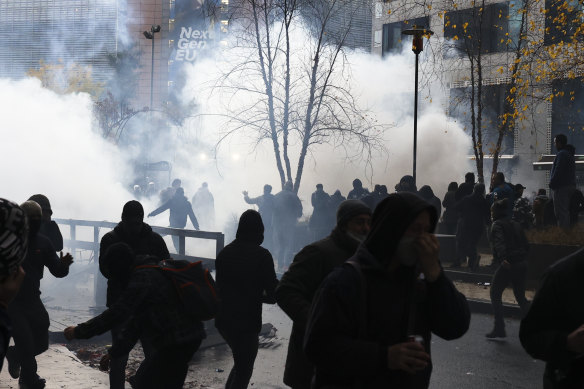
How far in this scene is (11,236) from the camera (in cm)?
179

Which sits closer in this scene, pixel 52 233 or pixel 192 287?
pixel 192 287

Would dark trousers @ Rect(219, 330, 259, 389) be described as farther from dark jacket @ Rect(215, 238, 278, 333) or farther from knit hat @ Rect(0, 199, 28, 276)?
knit hat @ Rect(0, 199, 28, 276)

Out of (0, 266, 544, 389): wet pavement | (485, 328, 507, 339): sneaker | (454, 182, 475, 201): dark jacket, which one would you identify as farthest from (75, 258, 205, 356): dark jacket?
(454, 182, 475, 201): dark jacket

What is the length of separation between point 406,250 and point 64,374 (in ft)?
16.9

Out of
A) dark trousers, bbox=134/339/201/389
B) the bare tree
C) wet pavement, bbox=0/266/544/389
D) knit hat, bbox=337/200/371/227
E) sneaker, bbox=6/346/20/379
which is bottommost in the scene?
wet pavement, bbox=0/266/544/389

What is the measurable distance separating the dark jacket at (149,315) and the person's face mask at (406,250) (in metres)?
2.18

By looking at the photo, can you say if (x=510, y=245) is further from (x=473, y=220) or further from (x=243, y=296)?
(x=473, y=220)

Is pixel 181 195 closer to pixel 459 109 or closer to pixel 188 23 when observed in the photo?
pixel 459 109

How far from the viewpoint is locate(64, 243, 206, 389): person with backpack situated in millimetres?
4426

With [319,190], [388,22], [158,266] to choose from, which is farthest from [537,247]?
[388,22]

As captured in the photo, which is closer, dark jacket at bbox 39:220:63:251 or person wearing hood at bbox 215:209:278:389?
person wearing hood at bbox 215:209:278:389

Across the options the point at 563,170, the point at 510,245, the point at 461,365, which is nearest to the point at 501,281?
the point at 510,245

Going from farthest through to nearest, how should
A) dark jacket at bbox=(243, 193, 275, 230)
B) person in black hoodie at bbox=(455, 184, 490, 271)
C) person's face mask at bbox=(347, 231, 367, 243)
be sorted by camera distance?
dark jacket at bbox=(243, 193, 275, 230), person in black hoodie at bbox=(455, 184, 490, 271), person's face mask at bbox=(347, 231, 367, 243)

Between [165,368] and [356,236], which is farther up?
[356,236]
